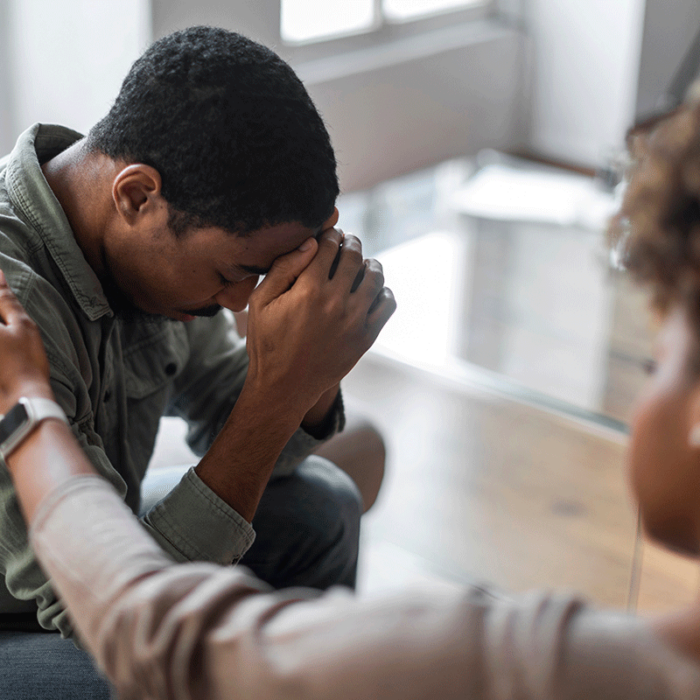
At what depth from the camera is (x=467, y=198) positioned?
2.43 m

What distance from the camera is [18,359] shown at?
0.82 meters

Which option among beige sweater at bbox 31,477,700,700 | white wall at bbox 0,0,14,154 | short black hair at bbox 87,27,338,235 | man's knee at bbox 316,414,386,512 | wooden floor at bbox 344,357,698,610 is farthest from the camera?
white wall at bbox 0,0,14,154

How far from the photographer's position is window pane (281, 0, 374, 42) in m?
2.41

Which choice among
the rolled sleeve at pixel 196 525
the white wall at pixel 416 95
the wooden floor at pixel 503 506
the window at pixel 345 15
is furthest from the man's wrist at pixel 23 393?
the window at pixel 345 15

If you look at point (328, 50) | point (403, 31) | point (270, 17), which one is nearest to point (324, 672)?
point (270, 17)

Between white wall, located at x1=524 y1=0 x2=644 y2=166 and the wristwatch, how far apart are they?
2.29 m

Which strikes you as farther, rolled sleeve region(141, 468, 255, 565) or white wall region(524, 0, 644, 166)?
white wall region(524, 0, 644, 166)

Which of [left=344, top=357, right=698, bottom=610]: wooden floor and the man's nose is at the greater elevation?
the man's nose

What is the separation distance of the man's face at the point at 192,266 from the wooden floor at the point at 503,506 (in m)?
0.76

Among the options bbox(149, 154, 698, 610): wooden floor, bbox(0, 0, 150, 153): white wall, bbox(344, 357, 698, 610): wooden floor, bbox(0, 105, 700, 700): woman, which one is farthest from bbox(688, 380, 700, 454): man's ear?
bbox(0, 0, 150, 153): white wall

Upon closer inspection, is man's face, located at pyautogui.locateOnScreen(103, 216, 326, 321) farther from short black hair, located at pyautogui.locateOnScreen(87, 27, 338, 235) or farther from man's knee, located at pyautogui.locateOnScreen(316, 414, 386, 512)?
man's knee, located at pyautogui.locateOnScreen(316, 414, 386, 512)

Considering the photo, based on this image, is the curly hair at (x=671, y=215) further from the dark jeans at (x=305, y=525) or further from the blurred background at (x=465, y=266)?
the blurred background at (x=465, y=266)

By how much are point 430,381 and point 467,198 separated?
1.86 feet

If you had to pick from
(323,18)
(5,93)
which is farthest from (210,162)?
(323,18)
